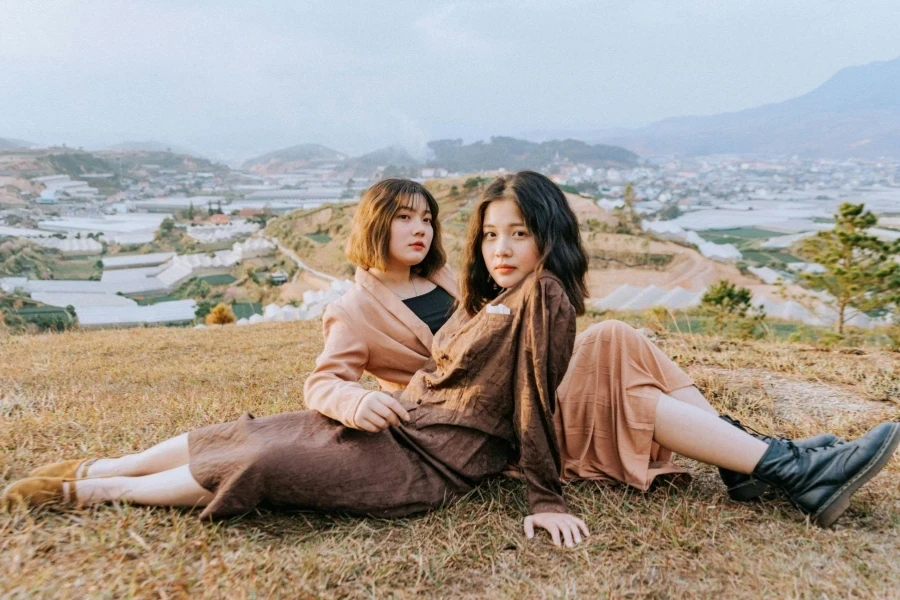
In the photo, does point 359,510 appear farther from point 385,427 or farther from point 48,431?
point 48,431

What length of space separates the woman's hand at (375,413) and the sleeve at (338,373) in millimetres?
22

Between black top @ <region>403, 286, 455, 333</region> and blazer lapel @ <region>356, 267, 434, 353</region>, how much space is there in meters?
0.08

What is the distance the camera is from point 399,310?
7.19 ft

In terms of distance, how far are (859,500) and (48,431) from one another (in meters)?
2.98

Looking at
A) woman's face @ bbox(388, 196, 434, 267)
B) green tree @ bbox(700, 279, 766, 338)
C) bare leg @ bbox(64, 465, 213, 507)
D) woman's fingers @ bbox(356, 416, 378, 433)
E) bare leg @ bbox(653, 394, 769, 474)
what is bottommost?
green tree @ bbox(700, 279, 766, 338)

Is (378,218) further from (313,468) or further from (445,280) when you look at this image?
(313,468)

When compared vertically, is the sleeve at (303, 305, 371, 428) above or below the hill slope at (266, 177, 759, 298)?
above

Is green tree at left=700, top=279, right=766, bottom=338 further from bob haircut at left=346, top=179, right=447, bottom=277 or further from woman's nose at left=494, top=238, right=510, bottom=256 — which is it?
woman's nose at left=494, top=238, right=510, bottom=256

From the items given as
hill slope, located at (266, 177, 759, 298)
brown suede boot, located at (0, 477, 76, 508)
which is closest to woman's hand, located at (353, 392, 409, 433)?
brown suede boot, located at (0, 477, 76, 508)

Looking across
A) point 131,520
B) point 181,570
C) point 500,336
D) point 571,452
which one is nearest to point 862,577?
point 571,452

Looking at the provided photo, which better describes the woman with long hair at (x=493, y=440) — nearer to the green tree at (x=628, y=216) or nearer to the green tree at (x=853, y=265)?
the green tree at (x=853, y=265)

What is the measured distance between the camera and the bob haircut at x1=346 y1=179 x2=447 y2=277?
7.30ft

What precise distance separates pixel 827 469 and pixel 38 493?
7.54ft

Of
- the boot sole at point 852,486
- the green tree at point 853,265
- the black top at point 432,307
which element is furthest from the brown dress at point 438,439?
the green tree at point 853,265
